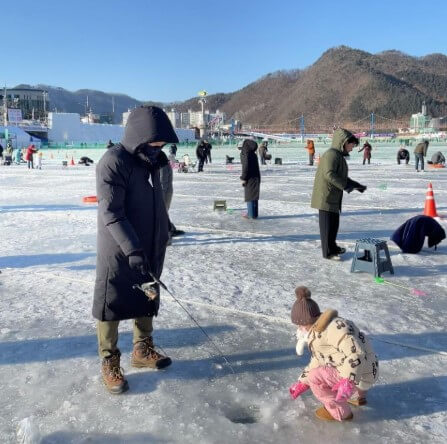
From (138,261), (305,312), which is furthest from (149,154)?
(305,312)

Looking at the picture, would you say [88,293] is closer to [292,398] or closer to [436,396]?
[292,398]

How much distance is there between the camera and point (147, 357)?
3.38 meters

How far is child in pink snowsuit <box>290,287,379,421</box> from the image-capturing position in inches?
105

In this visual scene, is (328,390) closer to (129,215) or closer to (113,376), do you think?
(113,376)

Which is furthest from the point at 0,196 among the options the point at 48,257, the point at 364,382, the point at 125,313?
the point at 364,382

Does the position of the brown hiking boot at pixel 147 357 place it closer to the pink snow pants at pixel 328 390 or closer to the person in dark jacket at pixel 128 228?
the person in dark jacket at pixel 128 228

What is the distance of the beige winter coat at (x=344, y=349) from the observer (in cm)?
266

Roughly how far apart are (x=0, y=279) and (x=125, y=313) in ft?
10.5

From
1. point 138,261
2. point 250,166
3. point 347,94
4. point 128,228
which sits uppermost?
point 347,94

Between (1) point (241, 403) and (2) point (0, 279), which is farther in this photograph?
(2) point (0, 279)

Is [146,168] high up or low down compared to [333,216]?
up

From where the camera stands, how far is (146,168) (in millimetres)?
2998

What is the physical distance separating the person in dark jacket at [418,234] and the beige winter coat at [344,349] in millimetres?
4079

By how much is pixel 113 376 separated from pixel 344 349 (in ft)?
4.69
